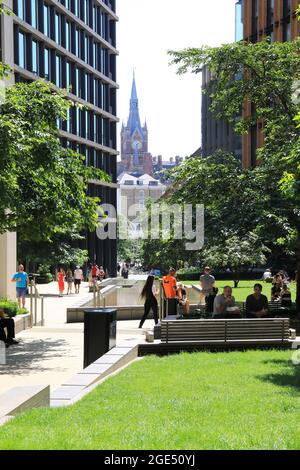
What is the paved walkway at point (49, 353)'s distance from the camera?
12625mm

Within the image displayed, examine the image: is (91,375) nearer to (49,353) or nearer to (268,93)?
(49,353)

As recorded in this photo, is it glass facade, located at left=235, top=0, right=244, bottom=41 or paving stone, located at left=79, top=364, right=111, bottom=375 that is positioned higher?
glass facade, located at left=235, top=0, right=244, bottom=41

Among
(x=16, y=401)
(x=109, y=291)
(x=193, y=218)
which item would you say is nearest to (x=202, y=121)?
(x=109, y=291)

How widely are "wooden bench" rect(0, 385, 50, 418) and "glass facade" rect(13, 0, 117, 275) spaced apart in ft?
140

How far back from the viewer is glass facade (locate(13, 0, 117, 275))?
52.2 metres

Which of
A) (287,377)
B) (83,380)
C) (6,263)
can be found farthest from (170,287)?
(83,380)

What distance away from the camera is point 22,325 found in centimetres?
2027

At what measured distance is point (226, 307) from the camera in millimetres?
15891

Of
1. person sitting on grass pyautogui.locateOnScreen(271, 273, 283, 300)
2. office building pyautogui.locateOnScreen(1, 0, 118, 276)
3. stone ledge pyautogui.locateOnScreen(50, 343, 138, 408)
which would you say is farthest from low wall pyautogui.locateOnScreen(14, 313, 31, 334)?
office building pyautogui.locateOnScreen(1, 0, 118, 276)

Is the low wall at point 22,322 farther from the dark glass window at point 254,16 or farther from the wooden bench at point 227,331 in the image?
the dark glass window at point 254,16

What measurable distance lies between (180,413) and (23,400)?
1.63 metres

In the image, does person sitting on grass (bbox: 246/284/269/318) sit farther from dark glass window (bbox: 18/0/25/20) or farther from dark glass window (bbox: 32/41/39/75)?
dark glass window (bbox: 32/41/39/75)

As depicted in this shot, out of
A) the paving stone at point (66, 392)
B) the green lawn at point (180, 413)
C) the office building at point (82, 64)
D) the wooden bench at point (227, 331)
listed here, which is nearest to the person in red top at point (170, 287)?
the wooden bench at point (227, 331)
